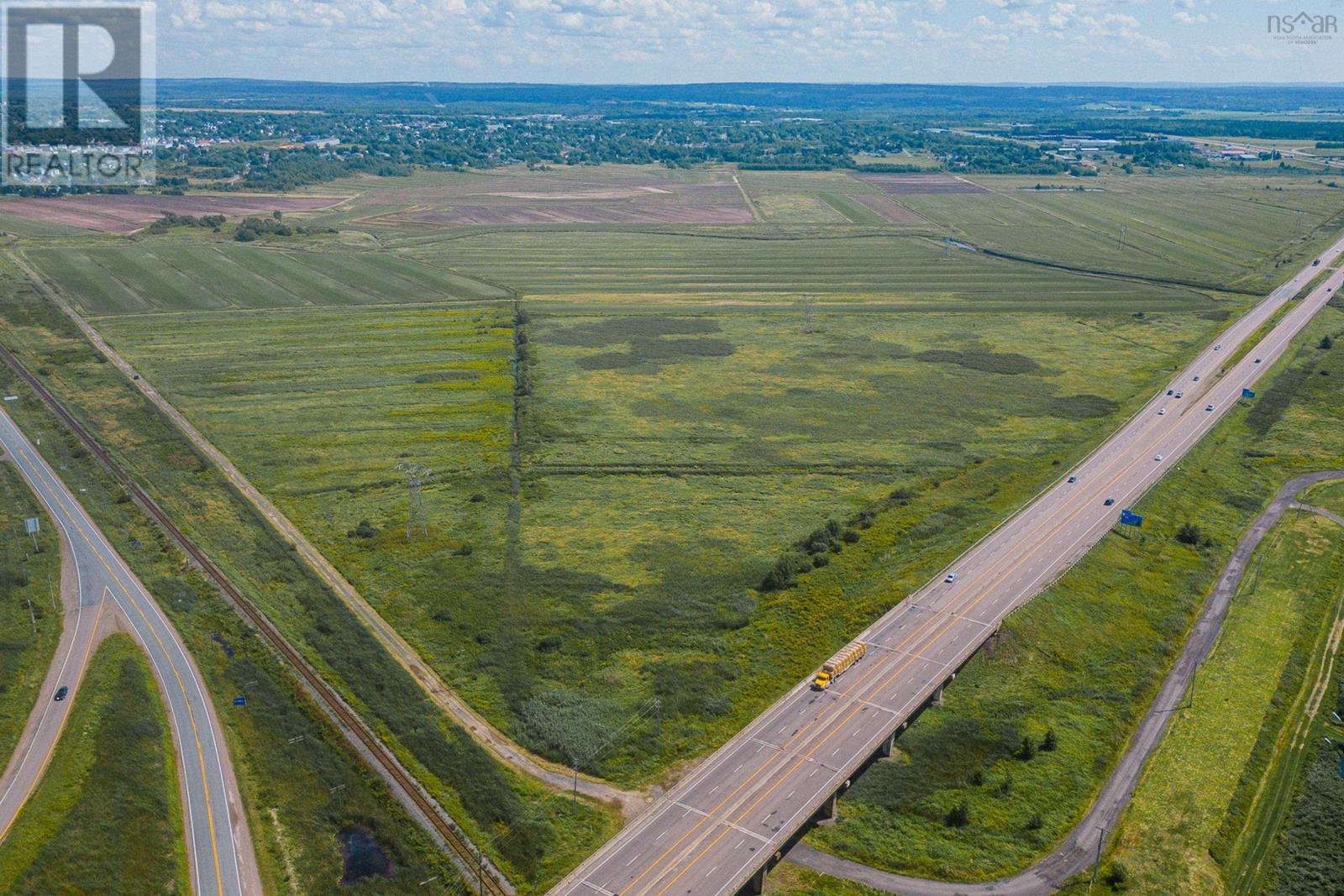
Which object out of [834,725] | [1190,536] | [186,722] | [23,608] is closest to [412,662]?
[186,722]

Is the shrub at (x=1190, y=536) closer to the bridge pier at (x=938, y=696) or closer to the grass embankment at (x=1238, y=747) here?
the grass embankment at (x=1238, y=747)

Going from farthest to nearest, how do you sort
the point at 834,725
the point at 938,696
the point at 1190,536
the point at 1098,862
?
the point at 1190,536 → the point at 938,696 → the point at 834,725 → the point at 1098,862

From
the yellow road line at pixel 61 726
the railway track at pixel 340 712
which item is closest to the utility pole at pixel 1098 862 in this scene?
the railway track at pixel 340 712

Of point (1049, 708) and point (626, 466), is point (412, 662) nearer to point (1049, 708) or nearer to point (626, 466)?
point (626, 466)

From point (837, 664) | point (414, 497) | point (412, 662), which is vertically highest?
point (837, 664)

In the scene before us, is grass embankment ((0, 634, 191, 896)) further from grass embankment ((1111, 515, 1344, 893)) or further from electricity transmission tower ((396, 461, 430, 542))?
grass embankment ((1111, 515, 1344, 893))

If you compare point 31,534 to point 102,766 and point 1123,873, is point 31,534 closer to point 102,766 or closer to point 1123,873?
point 102,766

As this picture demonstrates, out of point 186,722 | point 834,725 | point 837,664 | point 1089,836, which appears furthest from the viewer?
point 837,664
